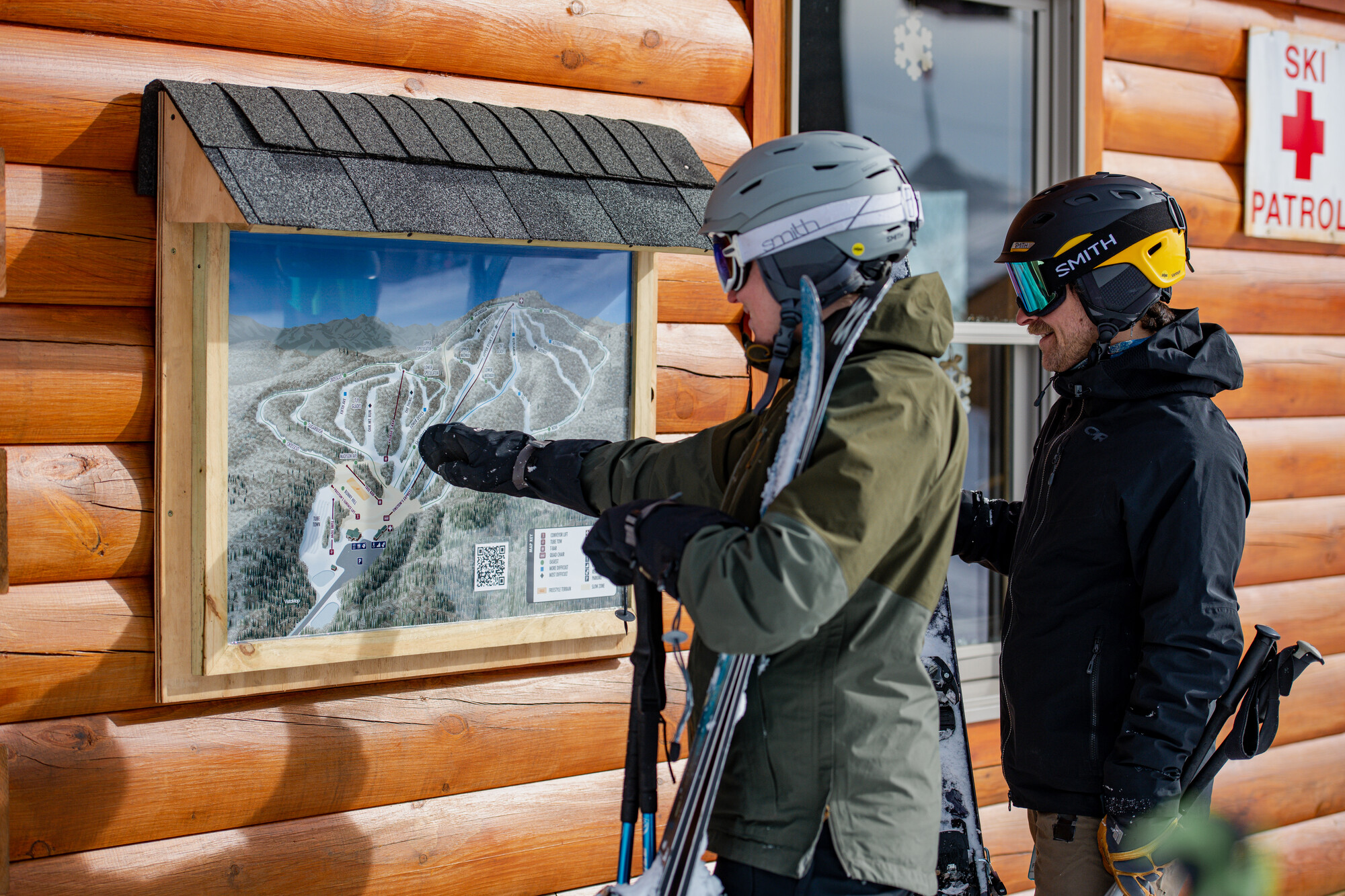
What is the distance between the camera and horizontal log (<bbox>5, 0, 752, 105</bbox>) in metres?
2.34

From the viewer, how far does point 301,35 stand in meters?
2.50

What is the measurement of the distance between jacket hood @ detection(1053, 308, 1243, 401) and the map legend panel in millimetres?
1286

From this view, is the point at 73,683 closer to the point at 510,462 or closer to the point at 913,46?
the point at 510,462

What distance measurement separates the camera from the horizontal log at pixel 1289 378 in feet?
13.4

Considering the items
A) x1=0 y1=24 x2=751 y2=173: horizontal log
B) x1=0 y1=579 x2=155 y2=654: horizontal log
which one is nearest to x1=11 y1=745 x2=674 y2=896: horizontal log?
x1=0 y1=579 x2=155 y2=654: horizontal log

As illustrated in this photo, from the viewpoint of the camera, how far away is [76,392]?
7.53 feet

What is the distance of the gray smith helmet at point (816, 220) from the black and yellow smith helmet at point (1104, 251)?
2.54ft

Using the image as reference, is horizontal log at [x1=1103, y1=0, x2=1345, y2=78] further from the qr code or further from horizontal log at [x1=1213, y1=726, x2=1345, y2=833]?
the qr code

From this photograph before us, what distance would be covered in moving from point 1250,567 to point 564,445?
3.10 meters

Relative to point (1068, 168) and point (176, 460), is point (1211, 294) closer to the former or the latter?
point (1068, 168)

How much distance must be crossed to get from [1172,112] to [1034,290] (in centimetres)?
191

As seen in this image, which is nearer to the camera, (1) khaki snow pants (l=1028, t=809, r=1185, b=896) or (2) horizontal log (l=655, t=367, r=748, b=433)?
(1) khaki snow pants (l=1028, t=809, r=1185, b=896)

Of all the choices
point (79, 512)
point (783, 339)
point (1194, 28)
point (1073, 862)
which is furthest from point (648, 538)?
point (1194, 28)

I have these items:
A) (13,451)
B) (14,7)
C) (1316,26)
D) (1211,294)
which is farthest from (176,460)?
(1316,26)
